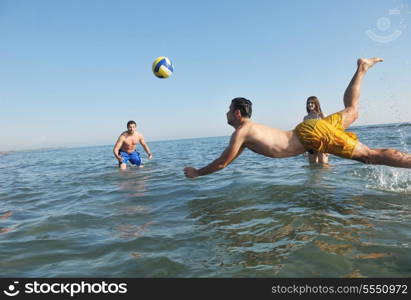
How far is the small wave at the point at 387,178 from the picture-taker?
525cm

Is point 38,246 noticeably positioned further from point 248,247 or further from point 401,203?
point 401,203

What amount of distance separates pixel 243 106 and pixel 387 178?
13.1 ft

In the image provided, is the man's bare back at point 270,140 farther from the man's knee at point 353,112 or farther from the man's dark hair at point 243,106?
the man's knee at point 353,112

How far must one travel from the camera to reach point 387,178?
6109 mm

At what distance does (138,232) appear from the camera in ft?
12.1

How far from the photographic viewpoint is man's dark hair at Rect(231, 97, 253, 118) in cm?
427

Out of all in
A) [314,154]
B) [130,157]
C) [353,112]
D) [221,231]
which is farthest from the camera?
[130,157]

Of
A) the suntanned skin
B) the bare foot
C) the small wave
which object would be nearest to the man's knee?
the bare foot

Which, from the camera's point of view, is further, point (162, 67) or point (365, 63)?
point (162, 67)

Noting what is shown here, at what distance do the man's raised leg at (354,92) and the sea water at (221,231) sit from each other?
132cm

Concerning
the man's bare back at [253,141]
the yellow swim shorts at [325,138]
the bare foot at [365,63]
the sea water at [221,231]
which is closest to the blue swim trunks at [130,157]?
the sea water at [221,231]

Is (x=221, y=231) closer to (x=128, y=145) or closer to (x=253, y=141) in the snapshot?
(x=253, y=141)

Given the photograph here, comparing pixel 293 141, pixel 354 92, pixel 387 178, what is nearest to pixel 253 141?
pixel 293 141

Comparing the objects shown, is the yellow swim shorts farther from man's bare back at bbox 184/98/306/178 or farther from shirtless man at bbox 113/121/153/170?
shirtless man at bbox 113/121/153/170
